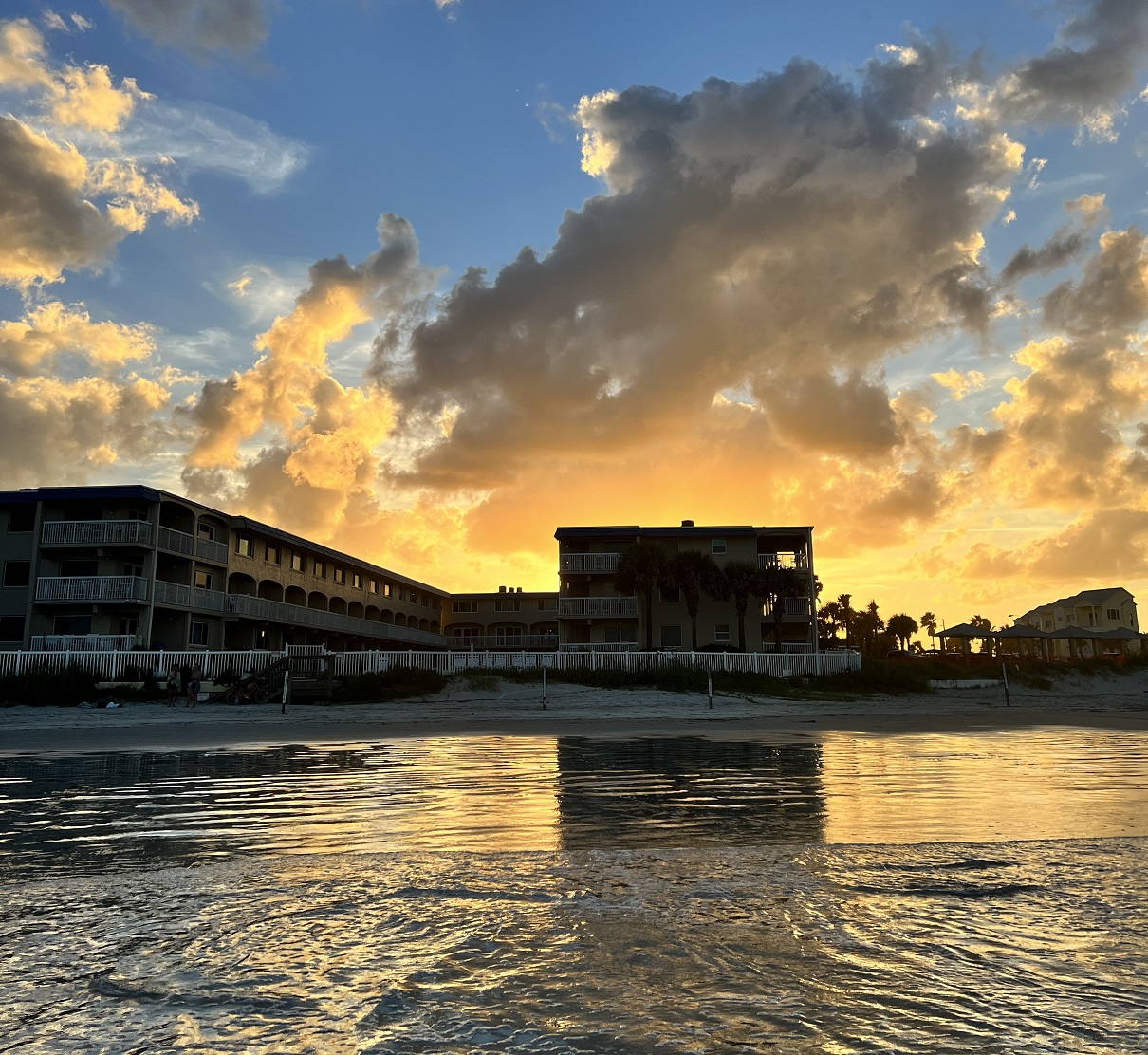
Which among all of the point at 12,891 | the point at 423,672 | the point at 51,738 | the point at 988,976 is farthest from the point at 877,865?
the point at 423,672

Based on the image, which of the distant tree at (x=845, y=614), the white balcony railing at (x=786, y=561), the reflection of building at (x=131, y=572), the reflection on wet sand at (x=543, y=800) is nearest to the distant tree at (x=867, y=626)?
the distant tree at (x=845, y=614)

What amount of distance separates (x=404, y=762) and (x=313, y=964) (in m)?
10.7

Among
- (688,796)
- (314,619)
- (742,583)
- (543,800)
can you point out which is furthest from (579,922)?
(314,619)

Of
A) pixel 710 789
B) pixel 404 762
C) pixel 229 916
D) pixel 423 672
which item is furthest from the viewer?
pixel 423 672

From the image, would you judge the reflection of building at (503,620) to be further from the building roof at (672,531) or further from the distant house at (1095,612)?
the distant house at (1095,612)

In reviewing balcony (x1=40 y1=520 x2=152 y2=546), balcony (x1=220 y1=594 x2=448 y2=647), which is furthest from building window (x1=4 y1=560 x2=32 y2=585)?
balcony (x1=220 y1=594 x2=448 y2=647)

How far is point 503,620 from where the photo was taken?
263 feet

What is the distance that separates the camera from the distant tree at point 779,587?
168 feet

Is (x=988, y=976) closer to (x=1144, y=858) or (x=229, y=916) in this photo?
(x=1144, y=858)

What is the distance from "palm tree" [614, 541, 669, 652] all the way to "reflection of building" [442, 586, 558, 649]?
24.5m

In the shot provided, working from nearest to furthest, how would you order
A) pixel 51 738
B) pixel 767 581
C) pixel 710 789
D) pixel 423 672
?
pixel 710 789, pixel 51 738, pixel 423 672, pixel 767 581

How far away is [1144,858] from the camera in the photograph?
239 inches

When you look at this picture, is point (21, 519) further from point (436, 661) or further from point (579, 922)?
point (579, 922)

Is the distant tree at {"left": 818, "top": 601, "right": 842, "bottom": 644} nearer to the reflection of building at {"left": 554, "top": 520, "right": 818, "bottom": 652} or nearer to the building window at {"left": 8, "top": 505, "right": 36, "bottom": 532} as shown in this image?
the reflection of building at {"left": 554, "top": 520, "right": 818, "bottom": 652}
